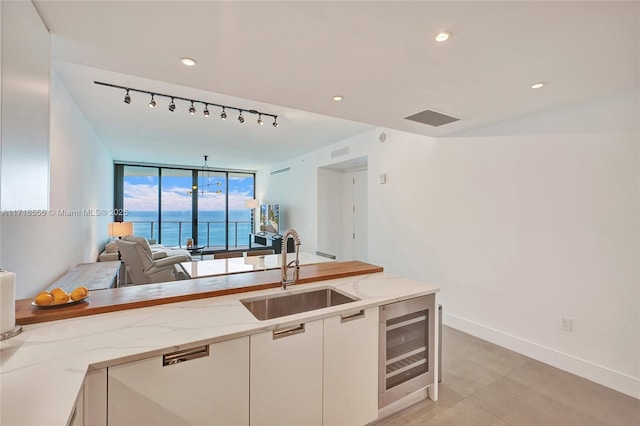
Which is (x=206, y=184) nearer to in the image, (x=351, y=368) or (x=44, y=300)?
(x=44, y=300)

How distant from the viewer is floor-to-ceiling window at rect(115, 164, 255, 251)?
7.88m

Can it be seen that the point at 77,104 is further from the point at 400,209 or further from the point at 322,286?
the point at 400,209

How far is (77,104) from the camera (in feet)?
11.2

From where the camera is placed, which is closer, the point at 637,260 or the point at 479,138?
the point at 637,260

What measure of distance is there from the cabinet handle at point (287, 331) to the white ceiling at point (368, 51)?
1548 millimetres

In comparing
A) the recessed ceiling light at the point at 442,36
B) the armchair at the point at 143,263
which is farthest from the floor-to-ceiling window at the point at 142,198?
the recessed ceiling light at the point at 442,36

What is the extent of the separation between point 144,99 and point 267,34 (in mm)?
2614

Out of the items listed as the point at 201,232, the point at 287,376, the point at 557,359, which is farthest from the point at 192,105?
the point at 201,232

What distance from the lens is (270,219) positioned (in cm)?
776

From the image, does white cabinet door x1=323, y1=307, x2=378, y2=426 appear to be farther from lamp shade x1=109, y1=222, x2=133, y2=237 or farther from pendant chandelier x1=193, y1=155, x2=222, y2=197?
pendant chandelier x1=193, y1=155, x2=222, y2=197

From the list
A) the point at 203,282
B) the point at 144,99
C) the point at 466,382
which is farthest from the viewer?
the point at 144,99

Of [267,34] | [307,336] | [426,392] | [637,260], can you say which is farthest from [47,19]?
[637,260]

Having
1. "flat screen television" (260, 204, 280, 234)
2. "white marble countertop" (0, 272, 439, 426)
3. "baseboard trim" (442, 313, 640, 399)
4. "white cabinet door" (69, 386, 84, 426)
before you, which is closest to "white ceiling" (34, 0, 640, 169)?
"white marble countertop" (0, 272, 439, 426)

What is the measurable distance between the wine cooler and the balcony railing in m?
7.91
